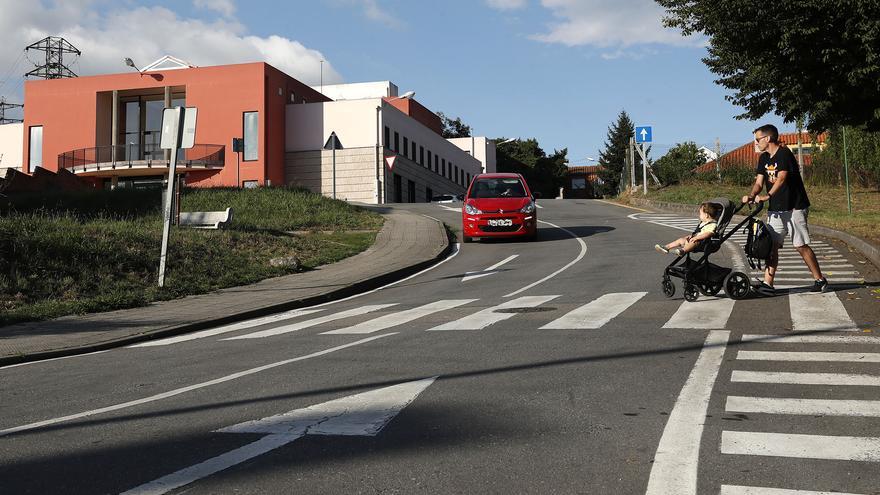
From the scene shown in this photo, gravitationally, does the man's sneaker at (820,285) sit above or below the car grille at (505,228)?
below

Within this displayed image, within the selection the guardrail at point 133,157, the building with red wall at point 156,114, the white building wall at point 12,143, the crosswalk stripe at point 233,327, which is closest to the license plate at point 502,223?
the crosswalk stripe at point 233,327

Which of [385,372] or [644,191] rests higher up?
[644,191]

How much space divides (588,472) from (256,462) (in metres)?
1.59

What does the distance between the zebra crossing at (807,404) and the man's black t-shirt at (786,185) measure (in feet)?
10.3

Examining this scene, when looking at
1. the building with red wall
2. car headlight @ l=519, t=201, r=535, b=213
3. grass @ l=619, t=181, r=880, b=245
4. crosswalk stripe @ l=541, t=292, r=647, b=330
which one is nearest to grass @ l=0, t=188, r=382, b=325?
car headlight @ l=519, t=201, r=535, b=213

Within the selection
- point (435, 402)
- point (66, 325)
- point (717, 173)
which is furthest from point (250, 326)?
point (717, 173)

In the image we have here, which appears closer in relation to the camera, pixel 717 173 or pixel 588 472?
pixel 588 472

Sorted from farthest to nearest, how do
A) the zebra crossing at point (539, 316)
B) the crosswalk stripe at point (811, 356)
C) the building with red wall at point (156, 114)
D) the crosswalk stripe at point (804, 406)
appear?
the building with red wall at point (156, 114) < the zebra crossing at point (539, 316) < the crosswalk stripe at point (811, 356) < the crosswalk stripe at point (804, 406)

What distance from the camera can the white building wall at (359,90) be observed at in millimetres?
80869

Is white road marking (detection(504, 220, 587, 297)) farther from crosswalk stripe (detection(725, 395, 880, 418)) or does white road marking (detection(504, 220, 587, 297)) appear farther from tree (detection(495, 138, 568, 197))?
tree (detection(495, 138, 568, 197))

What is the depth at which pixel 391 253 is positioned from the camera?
19656 mm

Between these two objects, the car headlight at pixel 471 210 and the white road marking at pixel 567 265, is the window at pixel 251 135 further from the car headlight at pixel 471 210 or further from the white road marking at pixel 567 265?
the car headlight at pixel 471 210

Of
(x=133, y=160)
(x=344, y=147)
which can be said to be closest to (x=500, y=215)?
(x=133, y=160)

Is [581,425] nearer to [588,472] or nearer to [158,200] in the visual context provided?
[588,472]
